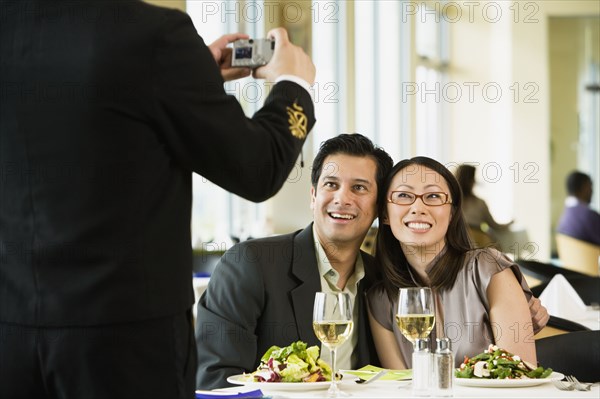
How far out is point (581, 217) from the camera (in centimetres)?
930

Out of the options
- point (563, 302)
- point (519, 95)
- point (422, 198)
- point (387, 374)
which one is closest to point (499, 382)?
point (387, 374)

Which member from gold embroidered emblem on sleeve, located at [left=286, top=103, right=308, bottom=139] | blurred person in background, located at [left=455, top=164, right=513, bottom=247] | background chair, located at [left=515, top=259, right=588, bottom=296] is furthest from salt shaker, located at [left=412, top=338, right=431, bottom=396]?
blurred person in background, located at [left=455, top=164, right=513, bottom=247]

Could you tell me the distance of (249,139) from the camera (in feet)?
4.84

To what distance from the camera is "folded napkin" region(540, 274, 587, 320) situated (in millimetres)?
3926

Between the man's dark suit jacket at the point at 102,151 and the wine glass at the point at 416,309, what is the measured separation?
3.00 ft

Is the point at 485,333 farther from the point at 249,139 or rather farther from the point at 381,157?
the point at 249,139

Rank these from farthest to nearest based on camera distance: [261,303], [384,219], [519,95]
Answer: [519,95]
[384,219]
[261,303]

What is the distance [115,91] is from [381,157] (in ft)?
5.47

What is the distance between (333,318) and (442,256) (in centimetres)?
75

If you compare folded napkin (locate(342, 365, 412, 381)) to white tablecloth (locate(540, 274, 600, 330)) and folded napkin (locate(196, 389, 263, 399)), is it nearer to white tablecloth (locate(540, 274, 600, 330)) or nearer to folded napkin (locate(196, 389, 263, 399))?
folded napkin (locate(196, 389, 263, 399))

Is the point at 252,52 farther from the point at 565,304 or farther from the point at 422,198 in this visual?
the point at 565,304

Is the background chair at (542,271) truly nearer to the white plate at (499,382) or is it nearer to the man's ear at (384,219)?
the man's ear at (384,219)

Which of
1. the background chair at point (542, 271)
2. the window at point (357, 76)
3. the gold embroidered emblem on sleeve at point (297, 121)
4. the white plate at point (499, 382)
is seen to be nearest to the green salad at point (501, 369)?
the white plate at point (499, 382)

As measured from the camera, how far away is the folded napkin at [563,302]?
Result: 3.93 meters
